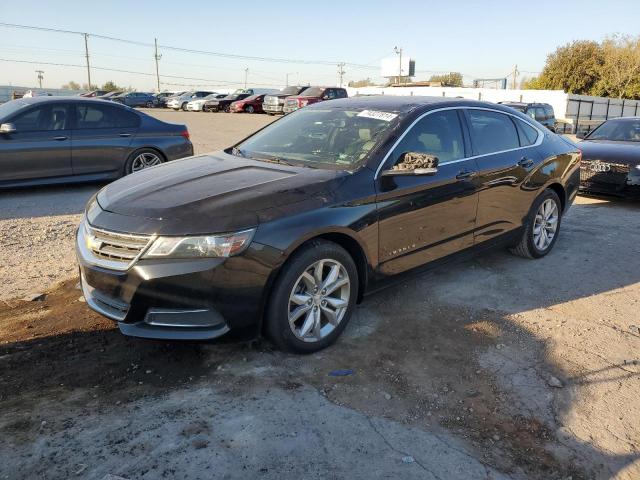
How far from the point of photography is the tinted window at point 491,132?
487cm

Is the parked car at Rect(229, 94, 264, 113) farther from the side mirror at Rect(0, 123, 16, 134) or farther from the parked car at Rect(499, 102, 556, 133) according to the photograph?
the side mirror at Rect(0, 123, 16, 134)

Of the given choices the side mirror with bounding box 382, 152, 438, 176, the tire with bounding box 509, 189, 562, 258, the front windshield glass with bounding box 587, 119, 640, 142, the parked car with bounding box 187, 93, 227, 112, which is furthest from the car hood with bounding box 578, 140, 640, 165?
the parked car with bounding box 187, 93, 227, 112

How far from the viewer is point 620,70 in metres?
45.4

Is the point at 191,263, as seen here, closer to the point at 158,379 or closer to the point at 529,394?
the point at 158,379

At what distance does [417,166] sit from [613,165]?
6.33 meters

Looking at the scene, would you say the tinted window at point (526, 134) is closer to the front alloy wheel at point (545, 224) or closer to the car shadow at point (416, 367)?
the front alloy wheel at point (545, 224)

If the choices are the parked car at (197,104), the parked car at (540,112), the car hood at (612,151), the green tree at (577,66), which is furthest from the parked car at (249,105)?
the car hood at (612,151)

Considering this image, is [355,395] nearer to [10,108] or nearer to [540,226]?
[540,226]

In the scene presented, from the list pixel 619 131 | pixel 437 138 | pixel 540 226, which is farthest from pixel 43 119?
pixel 619 131

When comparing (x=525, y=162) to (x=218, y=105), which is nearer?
(x=525, y=162)

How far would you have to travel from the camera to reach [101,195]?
3.83m

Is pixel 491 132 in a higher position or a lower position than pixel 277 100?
lower

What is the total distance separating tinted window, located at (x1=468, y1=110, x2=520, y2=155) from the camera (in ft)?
16.0

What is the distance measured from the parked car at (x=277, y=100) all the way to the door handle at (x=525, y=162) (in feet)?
99.2
